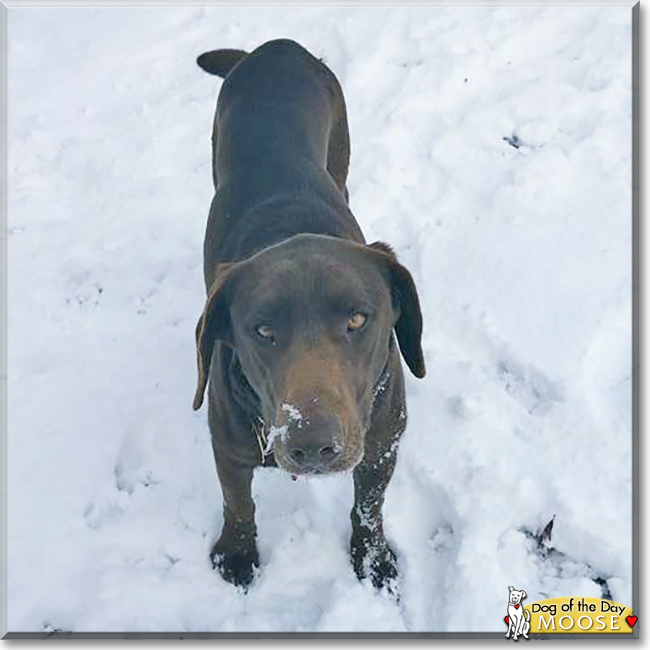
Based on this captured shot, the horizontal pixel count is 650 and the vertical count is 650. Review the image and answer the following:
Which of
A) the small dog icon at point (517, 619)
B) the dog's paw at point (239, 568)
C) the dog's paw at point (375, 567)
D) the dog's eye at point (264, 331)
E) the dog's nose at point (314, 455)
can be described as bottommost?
the dog's paw at point (239, 568)

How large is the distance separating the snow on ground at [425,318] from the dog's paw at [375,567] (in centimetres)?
5

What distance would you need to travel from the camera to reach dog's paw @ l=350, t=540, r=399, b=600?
124 inches

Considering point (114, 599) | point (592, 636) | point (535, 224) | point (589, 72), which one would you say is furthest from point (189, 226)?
point (592, 636)

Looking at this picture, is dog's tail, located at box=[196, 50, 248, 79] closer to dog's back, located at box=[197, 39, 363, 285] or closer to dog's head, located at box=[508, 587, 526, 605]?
dog's back, located at box=[197, 39, 363, 285]

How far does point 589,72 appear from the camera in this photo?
5.10 m

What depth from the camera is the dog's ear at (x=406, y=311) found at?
2635 mm

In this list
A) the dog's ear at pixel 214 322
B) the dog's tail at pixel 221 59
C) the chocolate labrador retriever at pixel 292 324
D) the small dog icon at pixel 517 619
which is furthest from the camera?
the dog's tail at pixel 221 59

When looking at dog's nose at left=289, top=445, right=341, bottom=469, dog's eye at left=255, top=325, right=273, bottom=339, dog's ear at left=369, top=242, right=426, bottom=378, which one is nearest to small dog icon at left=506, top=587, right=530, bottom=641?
dog's ear at left=369, top=242, right=426, bottom=378

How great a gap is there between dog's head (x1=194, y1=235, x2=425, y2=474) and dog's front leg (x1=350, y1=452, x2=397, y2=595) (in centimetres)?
58

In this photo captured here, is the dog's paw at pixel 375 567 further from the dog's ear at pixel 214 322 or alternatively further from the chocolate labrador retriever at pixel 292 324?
the dog's ear at pixel 214 322

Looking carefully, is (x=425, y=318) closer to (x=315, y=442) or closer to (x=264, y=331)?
(x=264, y=331)

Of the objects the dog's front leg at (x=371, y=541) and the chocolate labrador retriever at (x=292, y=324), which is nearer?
the chocolate labrador retriever at (x=292, y=324)

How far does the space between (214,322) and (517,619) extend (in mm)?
1507

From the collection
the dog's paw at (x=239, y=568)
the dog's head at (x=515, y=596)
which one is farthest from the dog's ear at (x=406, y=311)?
the dog's paw at (x=239, y=568)
